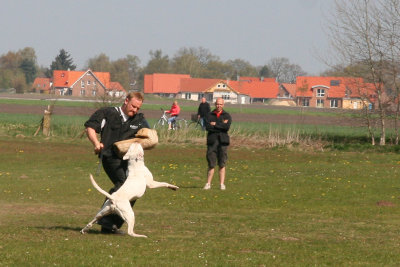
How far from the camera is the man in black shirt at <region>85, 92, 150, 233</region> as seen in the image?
10.1 meters

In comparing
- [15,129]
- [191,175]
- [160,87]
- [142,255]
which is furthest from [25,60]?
[142,255]

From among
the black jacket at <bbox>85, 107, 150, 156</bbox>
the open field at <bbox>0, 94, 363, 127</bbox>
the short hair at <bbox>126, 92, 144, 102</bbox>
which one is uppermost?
the short hair at <bbox>126, 92, 144, 102</bbox>

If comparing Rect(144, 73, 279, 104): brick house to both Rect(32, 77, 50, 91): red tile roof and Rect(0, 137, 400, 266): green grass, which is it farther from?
Rect(0, 137, 400, 266): green grass

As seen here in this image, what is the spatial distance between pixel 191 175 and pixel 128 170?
38.3ft

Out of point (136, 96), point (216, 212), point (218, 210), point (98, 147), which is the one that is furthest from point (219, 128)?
point (98, 147)

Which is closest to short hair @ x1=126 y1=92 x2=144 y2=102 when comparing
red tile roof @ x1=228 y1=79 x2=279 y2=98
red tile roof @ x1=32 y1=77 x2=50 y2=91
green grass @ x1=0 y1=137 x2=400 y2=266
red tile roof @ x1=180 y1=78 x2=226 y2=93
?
green grass @ x1=0 y1=137 x2=400 y2=266

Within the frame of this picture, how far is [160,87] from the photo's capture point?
503 ft

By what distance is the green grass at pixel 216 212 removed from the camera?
8.62 metres

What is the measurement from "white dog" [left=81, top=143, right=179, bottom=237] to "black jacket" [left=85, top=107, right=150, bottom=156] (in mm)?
367

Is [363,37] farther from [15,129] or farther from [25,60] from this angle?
[25,60]

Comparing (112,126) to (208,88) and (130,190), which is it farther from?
(208,88)

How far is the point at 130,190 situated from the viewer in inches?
381

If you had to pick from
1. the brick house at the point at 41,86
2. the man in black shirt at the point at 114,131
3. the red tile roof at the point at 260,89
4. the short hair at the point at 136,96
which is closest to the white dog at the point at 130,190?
the man in black shirt at the point at 114,131

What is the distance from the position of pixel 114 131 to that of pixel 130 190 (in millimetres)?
954
